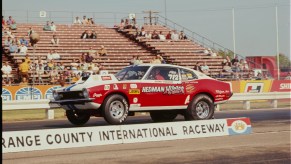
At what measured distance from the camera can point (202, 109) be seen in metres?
17.0

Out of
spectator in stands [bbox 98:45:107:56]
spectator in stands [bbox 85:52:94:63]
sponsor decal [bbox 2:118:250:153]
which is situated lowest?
sponsor decal [bbox 2:118:250:153]

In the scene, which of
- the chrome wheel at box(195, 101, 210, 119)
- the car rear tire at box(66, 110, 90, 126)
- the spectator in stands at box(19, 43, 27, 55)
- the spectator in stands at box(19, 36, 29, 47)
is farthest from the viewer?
the spectator in stands at box(19, 36, 29, 47)

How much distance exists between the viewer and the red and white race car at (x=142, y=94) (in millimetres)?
15414

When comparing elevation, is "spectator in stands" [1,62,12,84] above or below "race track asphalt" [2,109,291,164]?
above

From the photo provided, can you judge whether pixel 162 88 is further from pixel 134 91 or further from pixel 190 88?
pixel 134 91

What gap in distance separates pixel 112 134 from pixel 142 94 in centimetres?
358

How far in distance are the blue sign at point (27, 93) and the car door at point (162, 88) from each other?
1055 centimetres

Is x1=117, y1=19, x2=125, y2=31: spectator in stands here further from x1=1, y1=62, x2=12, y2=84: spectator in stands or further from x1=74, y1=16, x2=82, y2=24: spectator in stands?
x1=1, y1=62, x2=12, y2=84: spectator in stands

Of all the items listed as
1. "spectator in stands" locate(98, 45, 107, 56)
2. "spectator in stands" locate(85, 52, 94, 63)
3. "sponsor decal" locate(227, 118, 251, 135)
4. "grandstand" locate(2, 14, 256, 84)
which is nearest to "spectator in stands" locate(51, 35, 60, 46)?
"grandstand" locate(2, 14, 256, 84)

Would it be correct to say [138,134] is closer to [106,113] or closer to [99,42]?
[106,113]

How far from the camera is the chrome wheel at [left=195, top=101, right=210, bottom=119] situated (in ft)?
55.6

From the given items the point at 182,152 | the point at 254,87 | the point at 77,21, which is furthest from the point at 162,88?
the point at 77,21

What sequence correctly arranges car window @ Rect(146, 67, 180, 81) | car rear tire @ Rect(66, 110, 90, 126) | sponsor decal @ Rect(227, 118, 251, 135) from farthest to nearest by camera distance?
car rear tire @ Rect(66, 110, 90, 126)
car window @ Rect(146, 67, 180, 81)
sponsor decal @ Rect(227, 118, 251, 135)

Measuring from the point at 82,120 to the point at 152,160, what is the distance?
23.6 ft
